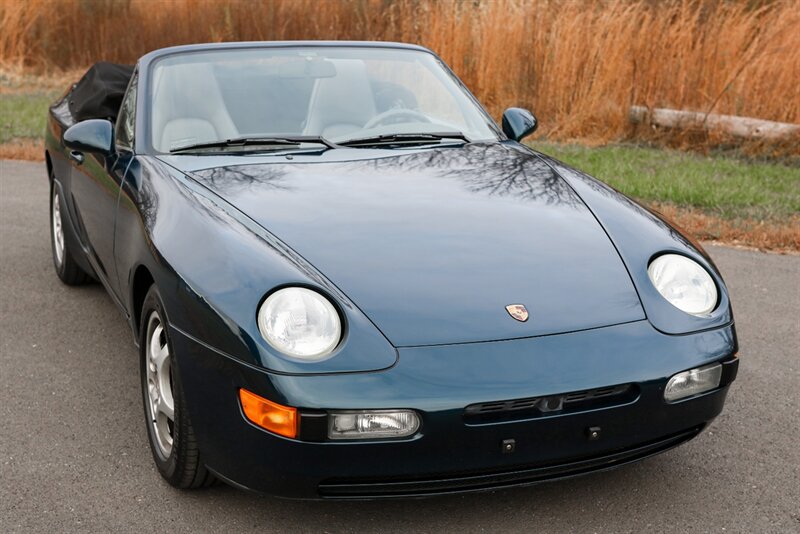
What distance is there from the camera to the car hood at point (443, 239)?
2.67m

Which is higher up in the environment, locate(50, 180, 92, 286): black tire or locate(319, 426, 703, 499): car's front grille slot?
locate(319, 426, 703, 499): car's front grille slot

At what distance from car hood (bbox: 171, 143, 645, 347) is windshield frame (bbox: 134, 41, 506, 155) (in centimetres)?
43

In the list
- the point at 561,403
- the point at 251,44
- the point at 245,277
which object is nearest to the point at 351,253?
the point at 245,277

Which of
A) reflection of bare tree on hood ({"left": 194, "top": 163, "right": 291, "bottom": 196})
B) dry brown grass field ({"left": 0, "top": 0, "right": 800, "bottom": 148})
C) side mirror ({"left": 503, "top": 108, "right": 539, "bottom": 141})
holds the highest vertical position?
reflection of bare tree on hood ({"left": 194, "top": 163, "right": 291, "bottom": 196})

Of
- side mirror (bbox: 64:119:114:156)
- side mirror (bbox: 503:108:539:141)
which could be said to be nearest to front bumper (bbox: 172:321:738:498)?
side mirror (bbox: 64:119:114:156)

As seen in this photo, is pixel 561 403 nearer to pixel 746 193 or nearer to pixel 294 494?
pixel 294 494

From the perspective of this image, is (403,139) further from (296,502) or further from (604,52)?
(604,52)

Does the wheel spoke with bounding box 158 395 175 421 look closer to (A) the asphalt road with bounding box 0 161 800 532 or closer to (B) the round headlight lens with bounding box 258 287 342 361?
(A) the asphalt road with bounding box 0 161 800 532

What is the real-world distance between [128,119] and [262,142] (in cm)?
68

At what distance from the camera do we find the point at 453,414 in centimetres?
246

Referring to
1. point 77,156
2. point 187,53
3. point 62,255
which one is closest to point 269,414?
point 187,53

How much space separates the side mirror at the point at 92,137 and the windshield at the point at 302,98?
22 cm

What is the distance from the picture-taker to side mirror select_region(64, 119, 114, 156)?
3.90 metres

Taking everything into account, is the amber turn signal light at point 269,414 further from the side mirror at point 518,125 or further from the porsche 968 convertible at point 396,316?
the side mirror at point 518,125
